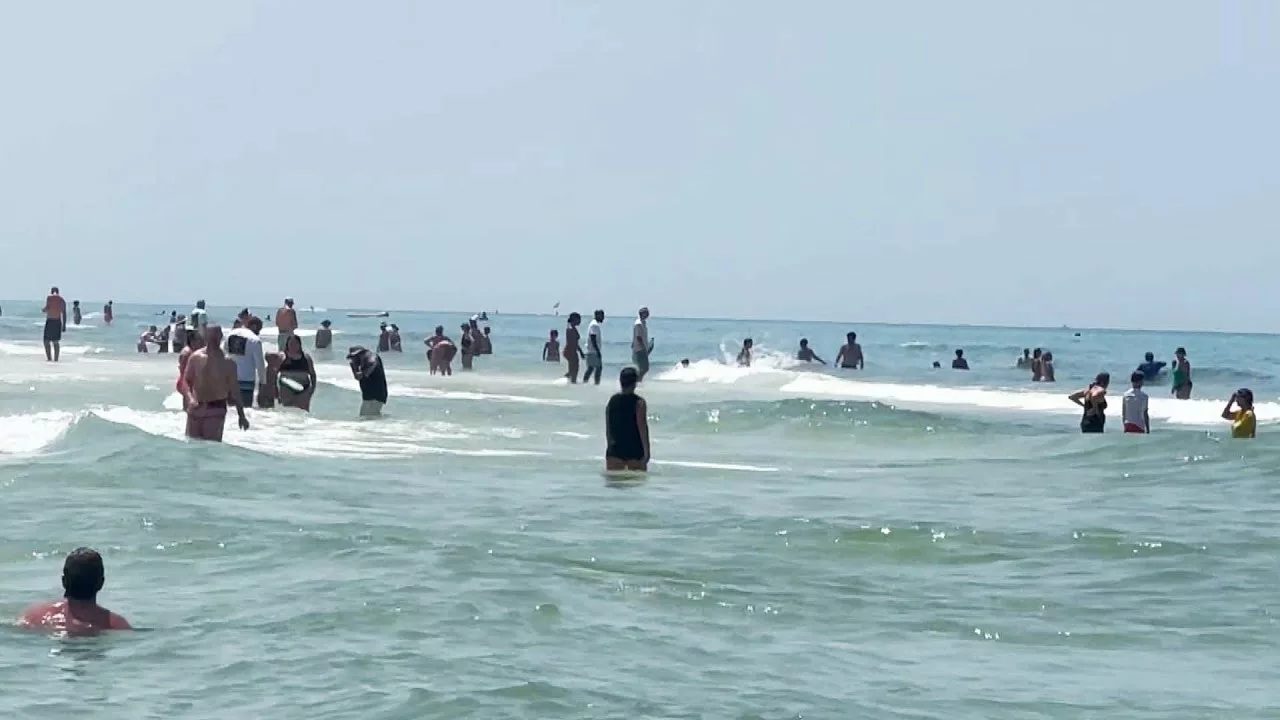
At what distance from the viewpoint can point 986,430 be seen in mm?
28062

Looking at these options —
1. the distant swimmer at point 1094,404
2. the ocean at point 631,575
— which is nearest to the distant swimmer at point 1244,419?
the ocean at point 631,575

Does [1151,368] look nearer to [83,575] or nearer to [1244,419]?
[1244,419]

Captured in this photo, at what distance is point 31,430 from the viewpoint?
2027cm

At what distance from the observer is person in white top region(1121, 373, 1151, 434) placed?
73.3ft

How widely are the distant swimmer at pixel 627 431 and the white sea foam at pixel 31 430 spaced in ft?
20.5

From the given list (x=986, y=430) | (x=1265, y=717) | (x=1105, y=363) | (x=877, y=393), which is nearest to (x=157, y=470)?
(x=1265, y=717)

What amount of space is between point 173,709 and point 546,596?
9.78ft

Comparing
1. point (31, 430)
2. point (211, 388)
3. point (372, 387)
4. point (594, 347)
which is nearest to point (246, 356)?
point (31, 430)

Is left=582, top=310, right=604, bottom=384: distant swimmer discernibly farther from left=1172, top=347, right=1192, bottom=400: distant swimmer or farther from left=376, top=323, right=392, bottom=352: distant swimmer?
left=376, top=323, right=392, bottom=352: distant swimmer

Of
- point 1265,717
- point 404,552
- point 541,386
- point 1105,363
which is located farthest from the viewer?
point 1105,363

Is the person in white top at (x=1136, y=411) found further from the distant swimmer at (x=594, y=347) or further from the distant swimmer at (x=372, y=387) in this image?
the distant swimmer at (x=594, y=347)

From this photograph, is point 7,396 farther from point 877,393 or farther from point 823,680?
point 877,393

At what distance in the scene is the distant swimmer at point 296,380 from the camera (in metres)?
22.0

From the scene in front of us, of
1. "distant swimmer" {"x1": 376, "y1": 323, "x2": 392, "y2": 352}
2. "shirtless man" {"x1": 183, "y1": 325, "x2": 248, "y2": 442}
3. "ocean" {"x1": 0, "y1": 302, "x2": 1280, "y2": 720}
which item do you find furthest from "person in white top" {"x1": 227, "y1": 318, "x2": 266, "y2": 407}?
"distant swimmer" {"x1": 376, "y1": 323, "x2": 392, "y2": 352}
